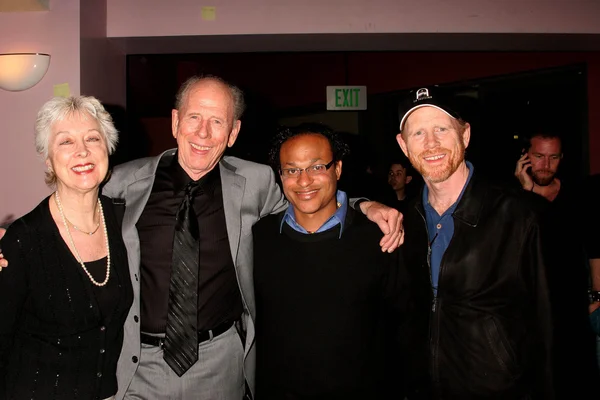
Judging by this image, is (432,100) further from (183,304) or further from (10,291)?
(10,291)

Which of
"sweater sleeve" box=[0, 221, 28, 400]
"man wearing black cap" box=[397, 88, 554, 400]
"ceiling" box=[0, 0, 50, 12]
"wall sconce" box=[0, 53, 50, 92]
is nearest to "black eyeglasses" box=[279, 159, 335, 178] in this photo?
"man wearing black cap" box=[397, 88, 554, 400]

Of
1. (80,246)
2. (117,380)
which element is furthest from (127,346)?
(80,246)

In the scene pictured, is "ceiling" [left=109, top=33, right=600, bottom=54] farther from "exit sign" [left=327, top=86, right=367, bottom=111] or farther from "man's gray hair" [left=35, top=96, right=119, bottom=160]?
"man's gray hair" [left=35, top=96, right=119, bottom=160]

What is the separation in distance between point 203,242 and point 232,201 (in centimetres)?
22

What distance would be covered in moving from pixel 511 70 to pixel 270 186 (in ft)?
14.6

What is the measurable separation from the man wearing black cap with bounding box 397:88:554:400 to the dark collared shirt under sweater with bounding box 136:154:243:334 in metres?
0.81

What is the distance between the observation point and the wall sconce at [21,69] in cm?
358

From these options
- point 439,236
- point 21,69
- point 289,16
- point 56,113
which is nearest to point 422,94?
point 439,236

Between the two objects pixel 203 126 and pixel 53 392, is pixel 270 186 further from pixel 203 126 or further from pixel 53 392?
pixel 53 392

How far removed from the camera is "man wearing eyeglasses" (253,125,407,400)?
6.20 feet

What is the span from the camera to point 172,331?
6.30ft

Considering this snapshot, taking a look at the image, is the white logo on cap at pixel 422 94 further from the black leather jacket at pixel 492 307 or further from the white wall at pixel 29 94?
the white wall at pixel 29 94

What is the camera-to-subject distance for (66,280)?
70.3 inches

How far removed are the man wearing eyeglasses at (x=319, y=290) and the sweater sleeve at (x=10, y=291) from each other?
0.89m
